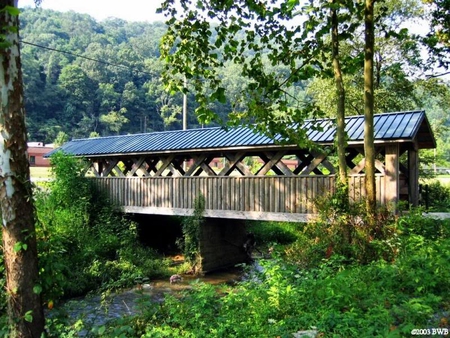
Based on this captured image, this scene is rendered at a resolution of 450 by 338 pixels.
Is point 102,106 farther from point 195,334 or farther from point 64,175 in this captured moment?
point 195,334

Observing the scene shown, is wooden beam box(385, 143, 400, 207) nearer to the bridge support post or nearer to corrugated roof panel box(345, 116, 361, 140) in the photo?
corrugated roof panel box(345, 116, 361, 140)

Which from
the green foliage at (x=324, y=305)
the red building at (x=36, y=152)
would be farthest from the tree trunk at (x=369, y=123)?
the red building at (x=36, y=152)

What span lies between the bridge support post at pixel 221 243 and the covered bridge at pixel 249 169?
1.37 m

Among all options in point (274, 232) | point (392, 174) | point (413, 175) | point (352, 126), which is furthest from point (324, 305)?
point (274, 232)

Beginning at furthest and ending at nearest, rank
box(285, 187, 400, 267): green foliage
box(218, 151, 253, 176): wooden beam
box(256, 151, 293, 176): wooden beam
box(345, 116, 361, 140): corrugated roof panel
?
box(218, 151, 253, 176): wooden beam
box(256, 151, 293, 176): wooden beam
box(345, 116, 361, 140): corrugated roof panel
box(285, 187, 400, 267): green foliage

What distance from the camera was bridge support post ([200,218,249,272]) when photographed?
1242 cm

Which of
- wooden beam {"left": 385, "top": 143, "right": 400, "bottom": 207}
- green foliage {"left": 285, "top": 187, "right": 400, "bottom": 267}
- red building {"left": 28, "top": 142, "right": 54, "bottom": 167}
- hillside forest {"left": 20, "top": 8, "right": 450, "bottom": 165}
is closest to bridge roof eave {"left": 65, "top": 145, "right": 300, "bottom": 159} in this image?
wooden beam {"left": 385, "top": 143, "right": 400, "bottom": 207}

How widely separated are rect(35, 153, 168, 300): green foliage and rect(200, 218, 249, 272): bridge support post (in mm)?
1395

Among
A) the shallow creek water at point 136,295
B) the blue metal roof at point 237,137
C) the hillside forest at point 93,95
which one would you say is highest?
the hillside forest at point 93,95

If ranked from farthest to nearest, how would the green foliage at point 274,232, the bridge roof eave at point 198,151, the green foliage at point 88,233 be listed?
the green foliage at point 274,232
the green foliage at point 88,233
the bridge roof eave at point 198,151

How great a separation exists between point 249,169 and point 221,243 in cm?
318

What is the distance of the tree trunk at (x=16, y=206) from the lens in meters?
3.36

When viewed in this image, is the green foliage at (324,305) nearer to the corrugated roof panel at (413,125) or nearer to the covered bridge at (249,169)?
the covered bridge at (249,169)

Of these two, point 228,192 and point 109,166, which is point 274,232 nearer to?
point 228,192
